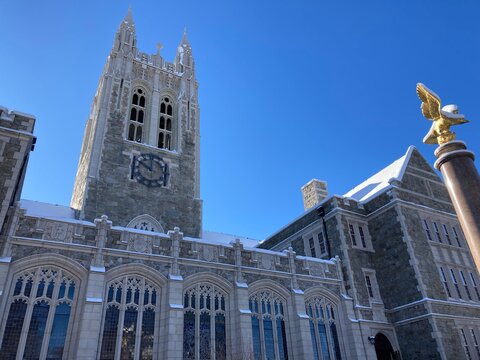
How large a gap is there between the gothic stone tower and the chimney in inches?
534

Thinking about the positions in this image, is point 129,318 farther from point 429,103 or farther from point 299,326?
point 429,103

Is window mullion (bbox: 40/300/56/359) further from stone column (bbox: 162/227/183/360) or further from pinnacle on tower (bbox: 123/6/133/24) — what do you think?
pinnacle on tower (bbox: 123/6/133/24)

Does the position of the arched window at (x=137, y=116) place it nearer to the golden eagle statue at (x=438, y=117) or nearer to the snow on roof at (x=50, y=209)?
the snow on roof at (x=50, y=209)

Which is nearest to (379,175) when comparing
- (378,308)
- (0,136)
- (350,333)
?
(378,308)

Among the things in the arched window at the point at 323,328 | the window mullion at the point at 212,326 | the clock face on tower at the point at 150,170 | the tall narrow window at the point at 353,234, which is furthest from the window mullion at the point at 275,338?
the clock face on tower at the point at 150,170

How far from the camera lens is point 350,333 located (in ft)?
71.8

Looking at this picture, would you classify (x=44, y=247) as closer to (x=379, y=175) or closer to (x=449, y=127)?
(x=449, y=127)

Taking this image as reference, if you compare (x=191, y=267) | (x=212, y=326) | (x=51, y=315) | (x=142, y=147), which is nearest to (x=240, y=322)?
(x=212, y=326)

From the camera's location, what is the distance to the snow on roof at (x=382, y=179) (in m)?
27.9

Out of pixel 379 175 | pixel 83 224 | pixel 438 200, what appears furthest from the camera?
pixel 379 175

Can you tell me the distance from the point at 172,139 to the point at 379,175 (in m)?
17.9

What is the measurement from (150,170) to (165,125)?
6.37 m

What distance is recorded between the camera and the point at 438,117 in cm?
1071

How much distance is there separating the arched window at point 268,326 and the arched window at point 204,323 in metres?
1.73
